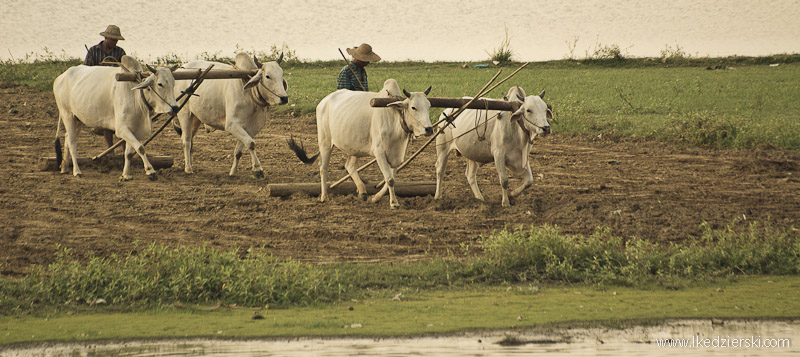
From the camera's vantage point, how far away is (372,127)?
30.9 feet

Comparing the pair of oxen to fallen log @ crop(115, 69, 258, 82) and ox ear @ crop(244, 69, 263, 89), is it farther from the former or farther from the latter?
fallen log @ crop(115, 69, 258, 82)

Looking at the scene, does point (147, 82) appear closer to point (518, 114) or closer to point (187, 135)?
point (187, 135)

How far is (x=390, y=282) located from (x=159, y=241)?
2.47 m

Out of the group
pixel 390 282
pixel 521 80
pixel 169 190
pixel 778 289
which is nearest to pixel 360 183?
pixel 169 190

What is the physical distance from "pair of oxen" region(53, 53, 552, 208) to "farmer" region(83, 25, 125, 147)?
63 centimetres

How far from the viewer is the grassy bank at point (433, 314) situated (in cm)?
563

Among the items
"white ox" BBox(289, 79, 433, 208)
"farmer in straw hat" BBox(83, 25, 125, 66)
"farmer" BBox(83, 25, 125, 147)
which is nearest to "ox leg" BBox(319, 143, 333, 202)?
"white ox" BBox(289, 79, 433, 208)

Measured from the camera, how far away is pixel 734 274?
23.6 ft

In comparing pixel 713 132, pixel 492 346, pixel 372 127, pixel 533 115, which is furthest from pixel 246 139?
pixel 713 132

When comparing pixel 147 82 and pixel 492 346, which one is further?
pixel 147 82

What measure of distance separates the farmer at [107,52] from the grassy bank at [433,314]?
20.7 feet

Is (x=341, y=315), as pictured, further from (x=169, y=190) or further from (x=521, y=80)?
(x=521, y=80)

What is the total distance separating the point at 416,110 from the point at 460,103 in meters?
0.53

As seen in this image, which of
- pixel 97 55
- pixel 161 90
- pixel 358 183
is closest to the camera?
pixel 358 183
